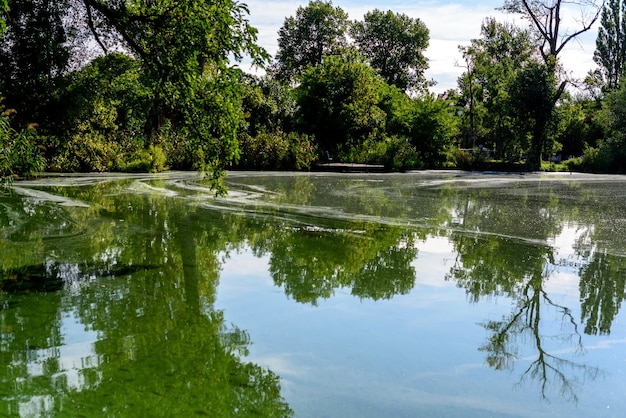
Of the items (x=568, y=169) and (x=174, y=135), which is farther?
(x=568, y=169)

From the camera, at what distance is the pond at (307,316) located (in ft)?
11.0

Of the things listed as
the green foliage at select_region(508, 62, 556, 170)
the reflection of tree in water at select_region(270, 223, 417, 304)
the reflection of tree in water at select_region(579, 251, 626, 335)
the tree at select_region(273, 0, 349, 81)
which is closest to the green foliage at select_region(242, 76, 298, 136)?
the green foliage at select_region(508, 62, 556, 170)

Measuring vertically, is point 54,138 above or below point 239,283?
above

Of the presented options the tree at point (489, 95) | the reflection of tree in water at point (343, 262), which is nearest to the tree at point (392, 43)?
the tree at point (489, 95)

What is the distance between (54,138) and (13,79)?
7.87 ft

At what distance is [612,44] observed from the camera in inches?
2117

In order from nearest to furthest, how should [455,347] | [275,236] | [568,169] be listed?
[455,347] → [275,236] → [568,169]

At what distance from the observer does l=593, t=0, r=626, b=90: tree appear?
173 ft

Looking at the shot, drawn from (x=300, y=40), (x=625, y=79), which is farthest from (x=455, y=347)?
(x=300, y=40)

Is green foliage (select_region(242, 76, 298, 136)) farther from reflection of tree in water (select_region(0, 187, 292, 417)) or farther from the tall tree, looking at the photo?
reflection of tree in water (select_region(0, 187, 292, 417))

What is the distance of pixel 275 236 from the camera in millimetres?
8375

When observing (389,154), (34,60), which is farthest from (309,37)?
(34,60)

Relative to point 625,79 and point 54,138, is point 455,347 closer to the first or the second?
point 54,138

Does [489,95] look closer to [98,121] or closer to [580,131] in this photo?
[580,131]
